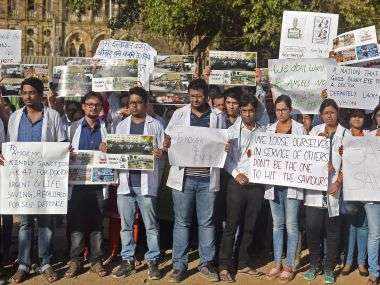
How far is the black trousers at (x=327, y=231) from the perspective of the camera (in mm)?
6531

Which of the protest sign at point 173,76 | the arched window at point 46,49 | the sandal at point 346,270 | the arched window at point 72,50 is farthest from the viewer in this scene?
the arched window at point 46,49

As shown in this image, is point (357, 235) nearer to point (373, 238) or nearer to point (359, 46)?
point (373, 238)

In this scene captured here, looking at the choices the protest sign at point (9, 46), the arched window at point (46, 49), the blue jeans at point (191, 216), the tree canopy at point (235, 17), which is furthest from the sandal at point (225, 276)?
the arched window at point (46, 49)

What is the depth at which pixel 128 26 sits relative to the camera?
2066 centimetres

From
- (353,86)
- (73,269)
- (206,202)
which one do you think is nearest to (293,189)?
(206,202)

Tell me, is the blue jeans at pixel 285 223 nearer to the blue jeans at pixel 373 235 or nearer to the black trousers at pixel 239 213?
the black trousers at pixel 239 213

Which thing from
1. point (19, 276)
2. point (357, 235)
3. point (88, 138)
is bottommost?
point (19, 276)

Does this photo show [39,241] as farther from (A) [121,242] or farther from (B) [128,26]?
(B) [128,26]

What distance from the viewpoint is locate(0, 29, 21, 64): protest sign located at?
8.36 m

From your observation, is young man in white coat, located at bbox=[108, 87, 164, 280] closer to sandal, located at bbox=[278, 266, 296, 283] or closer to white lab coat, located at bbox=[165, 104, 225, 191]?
white lab coat, located at bbox=[165, 104, 225, 191]

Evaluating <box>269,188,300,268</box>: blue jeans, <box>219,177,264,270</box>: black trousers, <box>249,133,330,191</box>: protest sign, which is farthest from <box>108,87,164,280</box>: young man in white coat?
<box>269,188,300,268</box>: blue jeans

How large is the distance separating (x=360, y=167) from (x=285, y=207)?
0.93 metres

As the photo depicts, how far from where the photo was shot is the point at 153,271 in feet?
21.9

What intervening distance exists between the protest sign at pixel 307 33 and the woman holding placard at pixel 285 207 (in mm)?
1765
